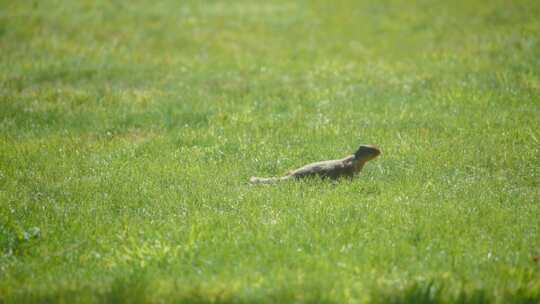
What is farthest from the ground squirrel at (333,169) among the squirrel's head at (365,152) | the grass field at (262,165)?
the grass field at (262,165)

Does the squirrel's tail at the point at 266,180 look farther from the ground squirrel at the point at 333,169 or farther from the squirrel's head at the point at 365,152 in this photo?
the squirrel's head at the point at 365,152

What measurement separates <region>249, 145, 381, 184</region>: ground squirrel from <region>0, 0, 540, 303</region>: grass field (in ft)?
0.66

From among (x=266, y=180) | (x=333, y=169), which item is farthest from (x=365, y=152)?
(x=266, y=180)

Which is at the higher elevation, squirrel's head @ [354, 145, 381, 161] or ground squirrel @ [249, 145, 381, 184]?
squirrel's head @ [354, 145, 381, 161]

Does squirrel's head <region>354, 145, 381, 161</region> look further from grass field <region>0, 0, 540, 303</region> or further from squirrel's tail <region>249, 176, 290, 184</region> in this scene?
squirrel's tail <region>249, 176, 290, 184</region>

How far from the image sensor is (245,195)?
9.23 meters

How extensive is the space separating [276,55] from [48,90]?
→ 6.42m

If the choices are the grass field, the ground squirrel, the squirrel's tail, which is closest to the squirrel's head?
the ground squirrel

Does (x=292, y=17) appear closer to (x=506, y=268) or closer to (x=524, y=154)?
(x=524, y=154)

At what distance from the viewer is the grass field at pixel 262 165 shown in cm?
717

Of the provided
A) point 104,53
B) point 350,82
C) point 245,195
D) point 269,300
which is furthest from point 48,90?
point 269,300

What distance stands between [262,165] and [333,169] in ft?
3.99

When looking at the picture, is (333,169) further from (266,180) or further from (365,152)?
(266,180)

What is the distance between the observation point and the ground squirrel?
9.87 meters
